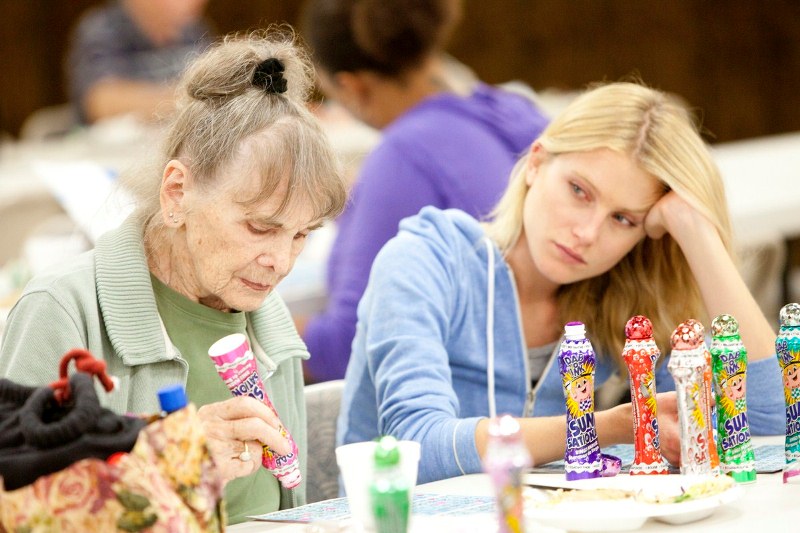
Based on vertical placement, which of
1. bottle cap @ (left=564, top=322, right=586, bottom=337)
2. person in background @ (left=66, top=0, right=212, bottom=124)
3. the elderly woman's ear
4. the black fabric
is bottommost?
the black fabric

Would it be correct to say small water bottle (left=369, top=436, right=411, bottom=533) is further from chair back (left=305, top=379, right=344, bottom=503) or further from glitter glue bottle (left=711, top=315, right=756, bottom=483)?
chair back (left=305, top=379, right=344, bottom=503)

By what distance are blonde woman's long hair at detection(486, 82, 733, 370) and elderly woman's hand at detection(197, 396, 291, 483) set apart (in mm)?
783

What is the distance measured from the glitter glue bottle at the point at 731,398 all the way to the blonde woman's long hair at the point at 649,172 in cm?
42

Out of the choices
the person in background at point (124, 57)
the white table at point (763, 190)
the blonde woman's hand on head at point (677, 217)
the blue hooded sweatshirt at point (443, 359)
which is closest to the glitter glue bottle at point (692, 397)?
the blue hooded sweatshirt at point (443, 359)

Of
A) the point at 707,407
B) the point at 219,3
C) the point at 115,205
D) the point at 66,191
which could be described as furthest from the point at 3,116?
the point at 707,407

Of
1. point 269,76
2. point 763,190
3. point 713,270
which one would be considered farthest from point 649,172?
point 763,190

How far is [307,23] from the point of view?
3.26 metres

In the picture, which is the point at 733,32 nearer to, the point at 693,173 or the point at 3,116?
the point at 3,116

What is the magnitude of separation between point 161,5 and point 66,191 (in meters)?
2.96

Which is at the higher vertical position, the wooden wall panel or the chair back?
the wooden wall panel

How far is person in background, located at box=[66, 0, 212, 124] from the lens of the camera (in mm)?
5777

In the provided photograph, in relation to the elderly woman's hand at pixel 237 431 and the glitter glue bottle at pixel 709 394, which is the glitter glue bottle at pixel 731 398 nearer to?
the glitter glue bottle at pixel 709 394

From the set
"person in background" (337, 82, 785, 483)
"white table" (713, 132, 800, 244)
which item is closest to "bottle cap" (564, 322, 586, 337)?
"person in background" (337, 82, 785, 483)

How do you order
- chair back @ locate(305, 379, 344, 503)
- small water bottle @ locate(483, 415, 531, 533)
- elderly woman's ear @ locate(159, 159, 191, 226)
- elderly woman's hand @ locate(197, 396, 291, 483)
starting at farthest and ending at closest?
1. chair back @ locate(305, 379, 344, 503)
2. elderly woman's ear @ locate(159, 159, 191, 226)
3. elderly woman's hand @ locate(197, 396, 291, 483)
4. small water bottle @ locate(483, 415, 531, 533)
